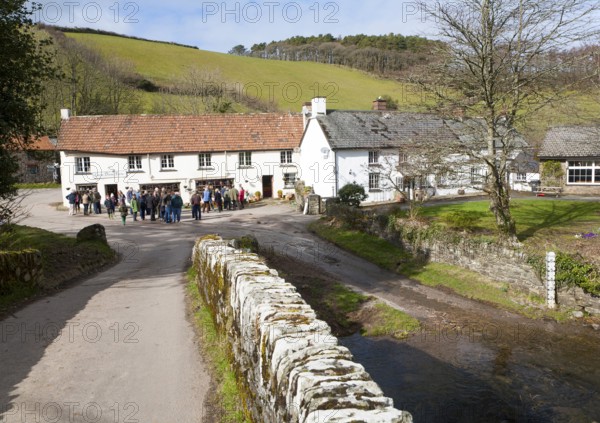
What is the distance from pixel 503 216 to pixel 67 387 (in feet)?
55.5

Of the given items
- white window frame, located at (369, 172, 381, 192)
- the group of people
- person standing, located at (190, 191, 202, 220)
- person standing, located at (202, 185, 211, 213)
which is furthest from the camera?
white window frame, located at (369, 172, 381, 192)

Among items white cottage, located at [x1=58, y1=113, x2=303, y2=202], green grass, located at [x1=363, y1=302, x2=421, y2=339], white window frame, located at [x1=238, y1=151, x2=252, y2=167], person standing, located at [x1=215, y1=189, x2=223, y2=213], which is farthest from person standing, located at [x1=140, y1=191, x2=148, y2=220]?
green grass, located at [x1=363, y1=302, x2=421, y2=339]

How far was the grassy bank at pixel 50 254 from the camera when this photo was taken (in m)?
12.5

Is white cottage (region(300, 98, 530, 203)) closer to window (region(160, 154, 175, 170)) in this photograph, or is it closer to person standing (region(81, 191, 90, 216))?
window (region(160, 154, 175, 170))

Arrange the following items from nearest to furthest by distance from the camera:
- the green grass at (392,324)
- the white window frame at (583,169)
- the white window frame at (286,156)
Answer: the green grass at (392,324), the white window frame at (583,169), the white window frame at (286,156)

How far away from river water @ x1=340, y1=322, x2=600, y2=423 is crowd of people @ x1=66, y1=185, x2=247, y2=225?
1896cm

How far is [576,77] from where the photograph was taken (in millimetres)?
18906

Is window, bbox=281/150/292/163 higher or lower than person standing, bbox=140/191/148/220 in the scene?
higher

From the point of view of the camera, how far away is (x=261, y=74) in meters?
77.5

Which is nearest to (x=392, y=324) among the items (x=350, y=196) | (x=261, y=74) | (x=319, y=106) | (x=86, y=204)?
(x=350, y=196)

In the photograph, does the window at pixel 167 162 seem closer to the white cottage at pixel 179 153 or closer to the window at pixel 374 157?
the white cottage at pixel 179 153

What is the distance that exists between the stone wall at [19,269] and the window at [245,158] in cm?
2914

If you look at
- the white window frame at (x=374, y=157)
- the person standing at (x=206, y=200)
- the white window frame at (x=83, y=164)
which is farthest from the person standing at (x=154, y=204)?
the white window frame at (x=374, y=157)

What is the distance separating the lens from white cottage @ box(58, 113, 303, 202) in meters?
39.6
